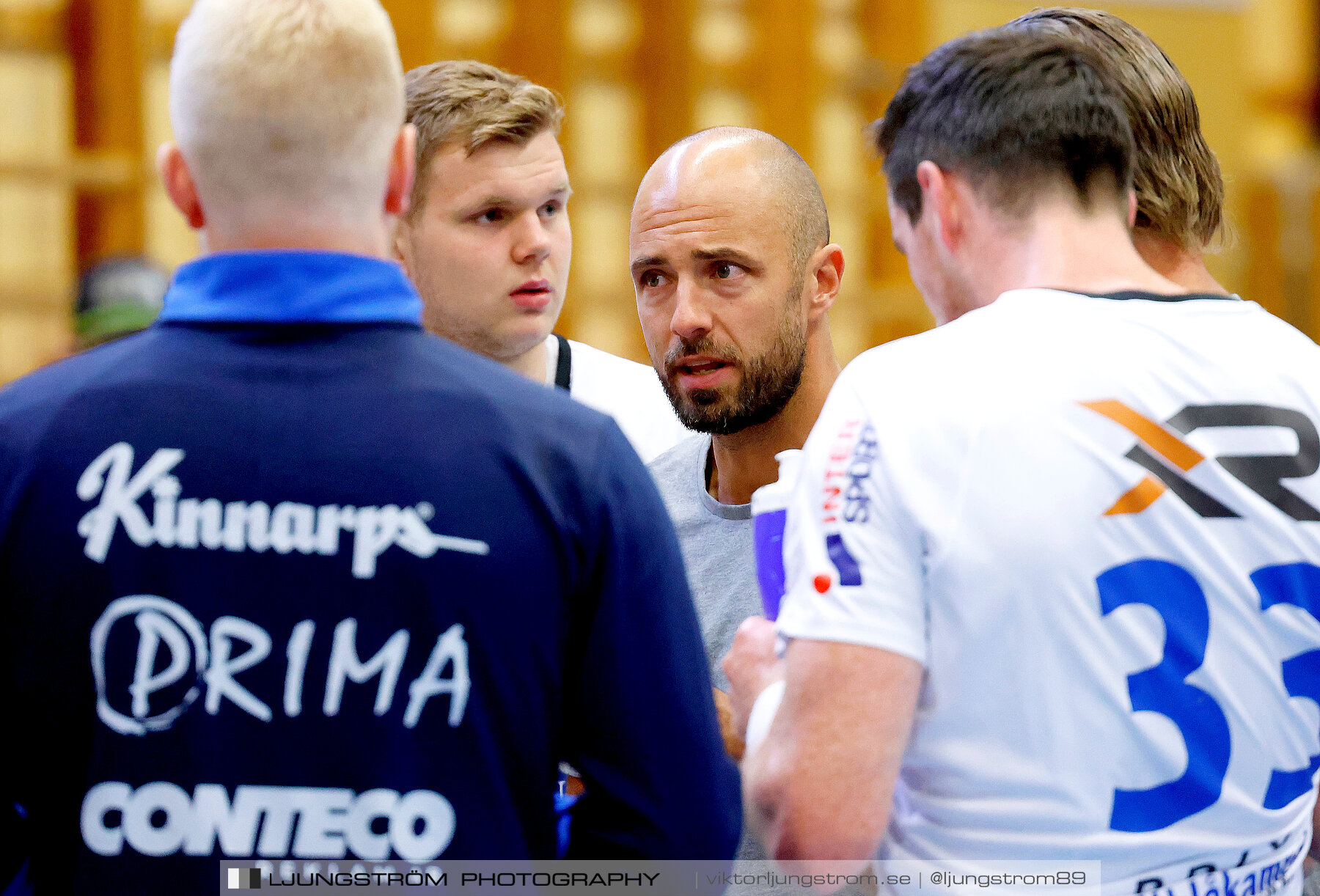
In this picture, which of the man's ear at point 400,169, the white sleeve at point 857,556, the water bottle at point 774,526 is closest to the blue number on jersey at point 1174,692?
the white sleeve at point 857,556

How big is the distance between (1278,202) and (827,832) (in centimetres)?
860

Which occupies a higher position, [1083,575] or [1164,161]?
[1164,161]

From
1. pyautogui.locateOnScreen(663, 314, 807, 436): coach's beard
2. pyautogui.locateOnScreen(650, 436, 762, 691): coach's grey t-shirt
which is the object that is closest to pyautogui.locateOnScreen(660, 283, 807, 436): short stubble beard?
pyautogui.locateOnScreen(663, 314, 807, 436): coach's beard

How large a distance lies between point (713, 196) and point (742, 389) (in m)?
0.36

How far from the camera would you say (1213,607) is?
1.34m

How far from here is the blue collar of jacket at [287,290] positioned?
1137mm

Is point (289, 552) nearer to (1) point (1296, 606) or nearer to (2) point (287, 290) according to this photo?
(2) point (287, 290)

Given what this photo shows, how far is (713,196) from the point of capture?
2242 mm

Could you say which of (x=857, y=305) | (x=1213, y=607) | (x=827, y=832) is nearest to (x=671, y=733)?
(x=827, y=832)

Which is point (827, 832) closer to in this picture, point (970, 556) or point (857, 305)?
point (970, 556)

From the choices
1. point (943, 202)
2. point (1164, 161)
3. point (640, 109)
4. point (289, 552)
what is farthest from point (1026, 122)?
point (640, 109)

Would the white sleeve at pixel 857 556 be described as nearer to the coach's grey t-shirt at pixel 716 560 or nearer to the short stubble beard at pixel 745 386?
the coach's grey t-shirt at pixel 716 560

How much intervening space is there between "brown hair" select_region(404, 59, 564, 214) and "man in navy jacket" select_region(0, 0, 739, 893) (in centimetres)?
129

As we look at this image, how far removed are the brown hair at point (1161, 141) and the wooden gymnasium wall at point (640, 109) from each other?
433 centimetres
